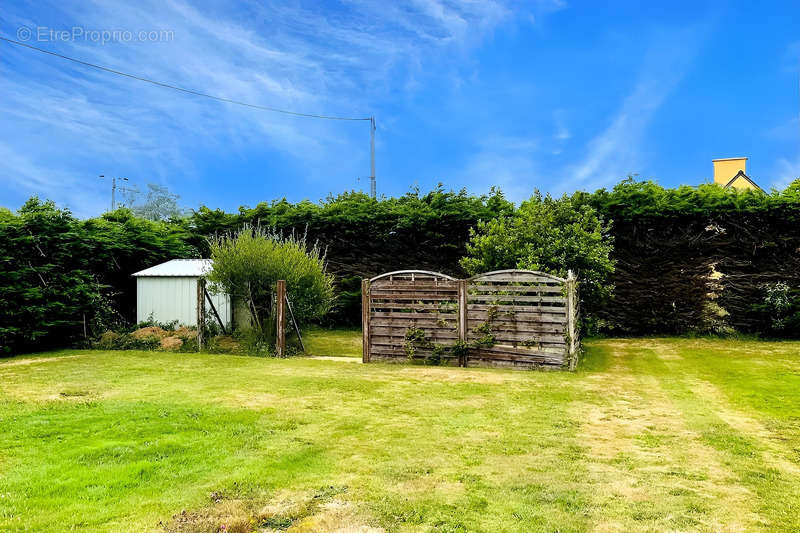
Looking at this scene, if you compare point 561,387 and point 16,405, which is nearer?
point 16,405

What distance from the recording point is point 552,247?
10.7 meters

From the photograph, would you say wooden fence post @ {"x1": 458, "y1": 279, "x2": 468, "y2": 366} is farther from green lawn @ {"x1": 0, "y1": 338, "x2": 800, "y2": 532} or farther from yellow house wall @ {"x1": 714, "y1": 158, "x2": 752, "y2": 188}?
yellow house wall @ {"x1": 714, "y1": 158, "x2": 752, "y2": 188}

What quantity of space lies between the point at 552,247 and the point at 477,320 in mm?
2380

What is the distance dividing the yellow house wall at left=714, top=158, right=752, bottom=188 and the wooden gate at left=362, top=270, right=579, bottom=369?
19502 millimetres

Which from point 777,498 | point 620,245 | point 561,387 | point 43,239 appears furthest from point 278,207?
point 777,498

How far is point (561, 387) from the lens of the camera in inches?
297

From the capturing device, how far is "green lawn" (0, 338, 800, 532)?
3.26m

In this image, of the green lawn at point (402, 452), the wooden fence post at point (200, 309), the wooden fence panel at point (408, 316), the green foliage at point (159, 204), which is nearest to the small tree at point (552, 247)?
the wooden fence panel at point (408, 316)

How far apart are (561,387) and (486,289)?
2.55 m

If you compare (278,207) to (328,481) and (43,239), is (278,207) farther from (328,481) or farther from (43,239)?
(328,481)

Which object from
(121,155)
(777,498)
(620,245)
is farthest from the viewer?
(121,155)

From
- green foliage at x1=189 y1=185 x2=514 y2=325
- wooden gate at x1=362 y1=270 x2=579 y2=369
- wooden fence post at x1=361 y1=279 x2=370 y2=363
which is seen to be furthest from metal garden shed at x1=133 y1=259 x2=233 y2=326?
wooden gate at x1=362 y1=270 x2=579 y2=369

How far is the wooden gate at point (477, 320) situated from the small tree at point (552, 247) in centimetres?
102

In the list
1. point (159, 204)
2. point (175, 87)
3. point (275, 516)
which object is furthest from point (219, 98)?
point (159, 204)
